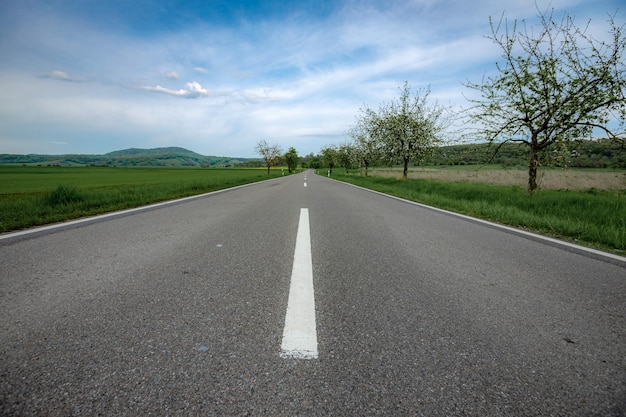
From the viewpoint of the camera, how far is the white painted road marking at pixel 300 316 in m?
1.64

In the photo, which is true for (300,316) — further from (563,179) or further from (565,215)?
(563,179)

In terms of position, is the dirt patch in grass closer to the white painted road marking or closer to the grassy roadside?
the grassy roadside

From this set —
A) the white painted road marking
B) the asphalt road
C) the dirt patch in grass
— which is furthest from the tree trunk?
the white painted road marking

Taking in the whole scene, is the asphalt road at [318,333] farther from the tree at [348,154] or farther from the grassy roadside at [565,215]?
the tree at [348,154]

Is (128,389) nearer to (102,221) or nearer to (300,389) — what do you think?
(300,389)

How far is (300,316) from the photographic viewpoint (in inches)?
79.4

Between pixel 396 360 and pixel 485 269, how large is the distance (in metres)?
2.24

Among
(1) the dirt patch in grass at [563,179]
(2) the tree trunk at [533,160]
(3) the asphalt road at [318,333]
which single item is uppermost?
(2) the tree trunk at [533,160]

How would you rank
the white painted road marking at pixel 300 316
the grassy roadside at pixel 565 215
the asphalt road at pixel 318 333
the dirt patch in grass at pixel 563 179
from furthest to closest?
the dirt patch in grass at pixel 563 179
the grassy roadside at pixel 565 215
the white painted road marking at pixel 300 316
the asphalt road at pixel 318 333

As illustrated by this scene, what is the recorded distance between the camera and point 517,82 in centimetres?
885

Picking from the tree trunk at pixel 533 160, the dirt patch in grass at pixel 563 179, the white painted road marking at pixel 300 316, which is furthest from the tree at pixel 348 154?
the white painted road marking at pixel 300 316

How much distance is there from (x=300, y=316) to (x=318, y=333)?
0.24 m

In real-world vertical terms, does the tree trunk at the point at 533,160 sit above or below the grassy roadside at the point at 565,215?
above

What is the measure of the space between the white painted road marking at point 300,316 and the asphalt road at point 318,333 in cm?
5
